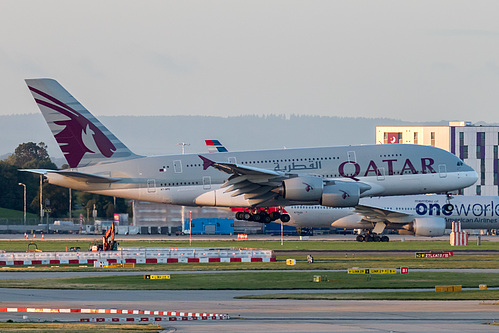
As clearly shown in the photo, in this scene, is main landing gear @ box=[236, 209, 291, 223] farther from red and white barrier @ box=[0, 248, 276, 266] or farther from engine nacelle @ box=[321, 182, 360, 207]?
engine nacelle @ box=[321, 182, 360, 207]

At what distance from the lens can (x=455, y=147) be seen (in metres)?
189

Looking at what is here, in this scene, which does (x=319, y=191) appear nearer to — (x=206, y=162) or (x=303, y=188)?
(x=303, y=188)

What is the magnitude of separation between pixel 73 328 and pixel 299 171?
36852mm

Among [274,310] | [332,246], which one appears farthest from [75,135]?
[332,246]

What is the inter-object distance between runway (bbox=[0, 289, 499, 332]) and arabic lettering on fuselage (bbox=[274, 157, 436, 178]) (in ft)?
70.5

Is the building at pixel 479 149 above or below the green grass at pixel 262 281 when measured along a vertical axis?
above

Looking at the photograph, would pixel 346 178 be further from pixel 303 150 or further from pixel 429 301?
pixel 429 301

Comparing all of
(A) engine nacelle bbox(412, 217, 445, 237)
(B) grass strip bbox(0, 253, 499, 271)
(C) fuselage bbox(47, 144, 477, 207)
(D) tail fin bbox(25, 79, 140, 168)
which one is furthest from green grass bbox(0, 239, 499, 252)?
(D) tail fin bbox(25, 79, 140, 168)

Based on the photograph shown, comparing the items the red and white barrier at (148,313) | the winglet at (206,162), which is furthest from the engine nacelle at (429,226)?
the red and white barrier at (148,313)

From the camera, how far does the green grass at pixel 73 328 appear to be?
29938 mm

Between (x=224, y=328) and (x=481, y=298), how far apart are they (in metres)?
15.0

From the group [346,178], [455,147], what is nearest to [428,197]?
[346,178]

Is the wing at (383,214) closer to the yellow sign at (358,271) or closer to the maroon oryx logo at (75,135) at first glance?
the maroon oryx logo at (75,135)

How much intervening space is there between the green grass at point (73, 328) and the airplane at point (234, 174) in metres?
33.5
